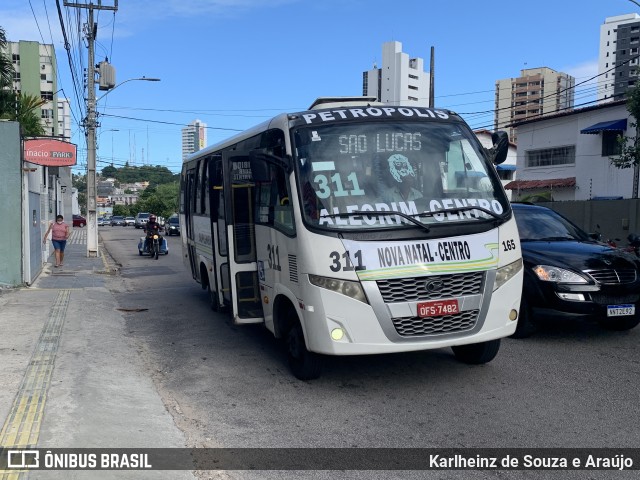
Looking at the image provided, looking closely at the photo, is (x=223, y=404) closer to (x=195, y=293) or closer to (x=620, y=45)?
(x=195, y=293)

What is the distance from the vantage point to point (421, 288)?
18.4 ft

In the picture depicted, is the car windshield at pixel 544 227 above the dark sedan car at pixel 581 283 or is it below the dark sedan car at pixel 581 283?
above

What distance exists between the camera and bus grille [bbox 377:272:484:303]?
5559 mm

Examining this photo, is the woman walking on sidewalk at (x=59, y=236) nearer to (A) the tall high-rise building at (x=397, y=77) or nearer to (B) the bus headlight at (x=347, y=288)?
(B) the bus headlight at (x=347, y=288)

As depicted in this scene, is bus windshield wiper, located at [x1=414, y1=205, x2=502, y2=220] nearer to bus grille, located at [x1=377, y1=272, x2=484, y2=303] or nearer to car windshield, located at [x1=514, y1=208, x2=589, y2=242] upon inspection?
bus grille, located at [x1=377, y1=272, x2=484, y2=303]

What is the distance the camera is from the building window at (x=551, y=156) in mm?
34562

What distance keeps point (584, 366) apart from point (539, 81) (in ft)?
456

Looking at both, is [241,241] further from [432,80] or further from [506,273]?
[432,80]

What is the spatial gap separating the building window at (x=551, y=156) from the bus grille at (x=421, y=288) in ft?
104

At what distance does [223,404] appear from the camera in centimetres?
581

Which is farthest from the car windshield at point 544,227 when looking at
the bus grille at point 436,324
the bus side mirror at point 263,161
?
the bus side mirror at point 263,161

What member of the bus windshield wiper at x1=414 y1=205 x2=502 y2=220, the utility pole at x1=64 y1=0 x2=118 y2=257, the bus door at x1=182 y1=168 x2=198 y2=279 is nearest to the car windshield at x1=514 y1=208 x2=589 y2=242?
the bus windshield wiper at x1=414 y1=205 x2=502 y2=220

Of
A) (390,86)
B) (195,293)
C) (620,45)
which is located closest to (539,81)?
(620,45)

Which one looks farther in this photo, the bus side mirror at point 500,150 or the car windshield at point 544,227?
the car windshield at point 544,227
